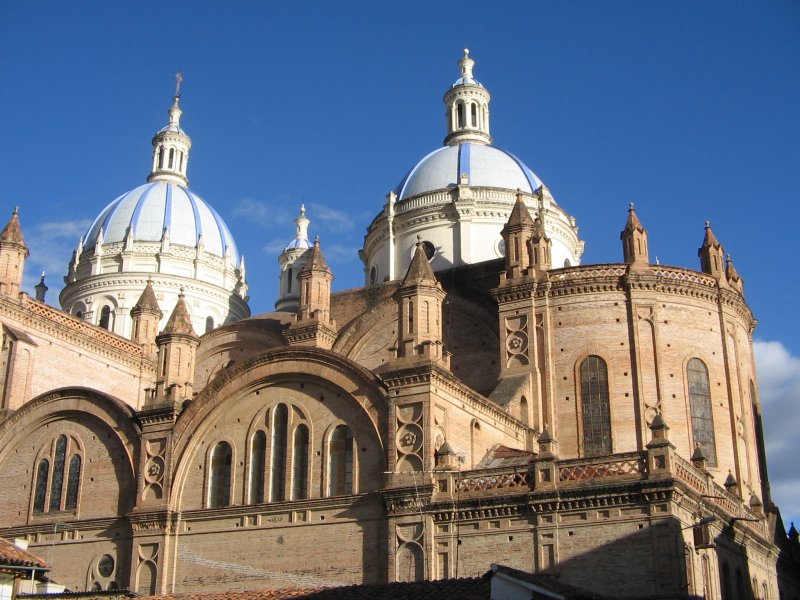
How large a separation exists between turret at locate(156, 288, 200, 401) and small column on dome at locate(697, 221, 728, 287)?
20.9 m

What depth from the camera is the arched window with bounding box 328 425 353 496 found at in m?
36.1

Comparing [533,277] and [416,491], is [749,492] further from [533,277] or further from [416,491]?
[416,491]

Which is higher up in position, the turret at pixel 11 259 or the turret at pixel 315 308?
the turret at pixel 11 259

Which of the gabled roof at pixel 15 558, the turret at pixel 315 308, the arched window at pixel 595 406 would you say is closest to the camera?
the gabled roof at pixel 15 558

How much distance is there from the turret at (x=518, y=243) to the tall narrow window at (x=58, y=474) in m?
18.7

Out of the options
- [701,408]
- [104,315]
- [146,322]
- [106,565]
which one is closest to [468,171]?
[146,322]

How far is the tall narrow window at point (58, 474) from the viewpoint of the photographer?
42156 mm

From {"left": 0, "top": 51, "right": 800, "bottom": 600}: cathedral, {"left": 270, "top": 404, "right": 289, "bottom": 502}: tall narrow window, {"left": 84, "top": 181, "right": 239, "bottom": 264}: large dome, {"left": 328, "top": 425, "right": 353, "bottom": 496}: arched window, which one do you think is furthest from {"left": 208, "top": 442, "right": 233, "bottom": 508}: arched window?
{"left": 84, "top": 181, "right": 239, "bottom": 264}: large dome

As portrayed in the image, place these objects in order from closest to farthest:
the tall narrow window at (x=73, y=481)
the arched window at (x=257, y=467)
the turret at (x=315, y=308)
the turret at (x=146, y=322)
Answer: the arched window at (x=257, y=467)
the tall narrow window at (x=73, y=481)
the turret at (x=315, y=308)
the turret at (x=146, y=322)

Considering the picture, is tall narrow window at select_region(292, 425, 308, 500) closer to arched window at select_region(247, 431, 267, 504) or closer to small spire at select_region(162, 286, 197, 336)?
arched window at select_region(247, 431, 267, 504)

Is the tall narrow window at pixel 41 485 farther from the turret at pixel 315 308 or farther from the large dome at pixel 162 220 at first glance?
the large dome at pixel 162 220

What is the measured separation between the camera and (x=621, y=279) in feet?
140

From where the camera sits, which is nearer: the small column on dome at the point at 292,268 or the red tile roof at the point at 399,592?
the red tile roof at the point at 399,592

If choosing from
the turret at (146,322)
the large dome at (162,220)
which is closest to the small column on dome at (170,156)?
the large dome at (162,220)
